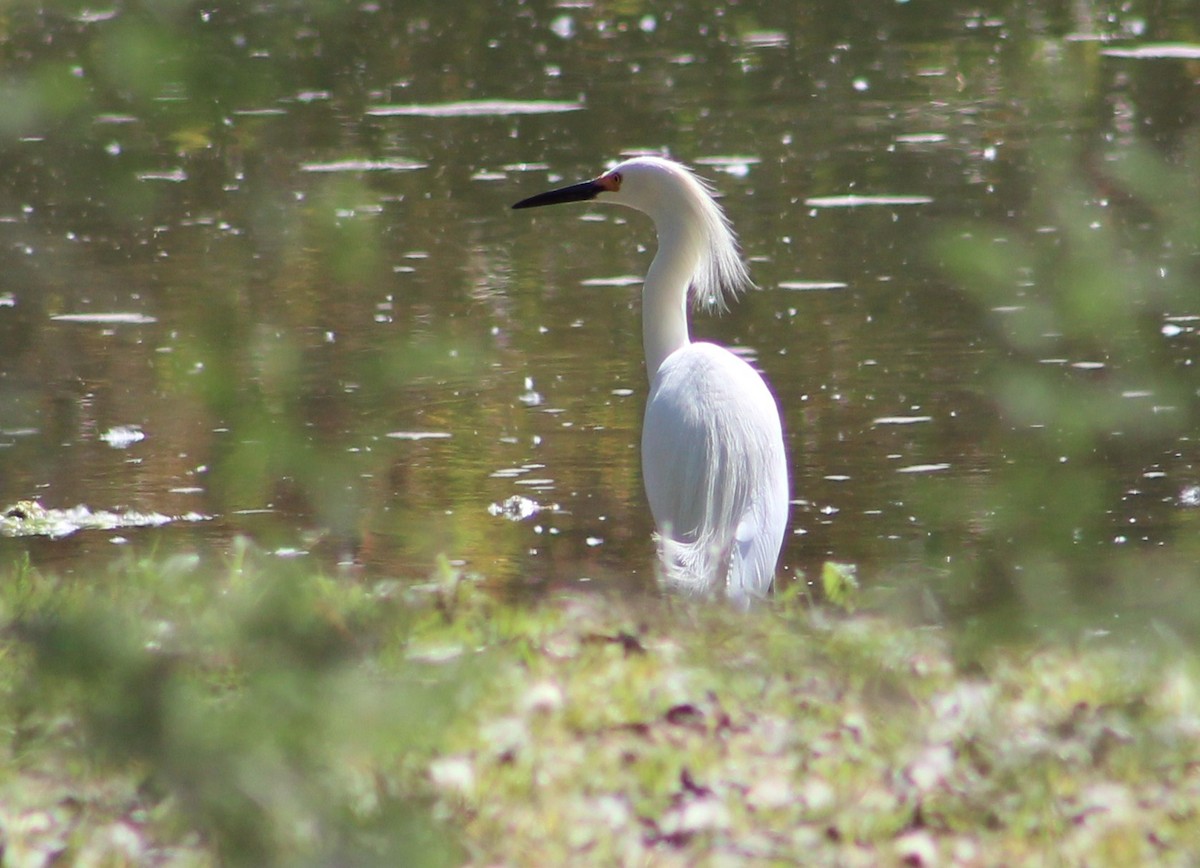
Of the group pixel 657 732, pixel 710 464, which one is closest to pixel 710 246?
pixel 710 464

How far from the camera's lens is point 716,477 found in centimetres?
536

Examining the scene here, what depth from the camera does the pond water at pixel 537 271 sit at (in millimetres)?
1924

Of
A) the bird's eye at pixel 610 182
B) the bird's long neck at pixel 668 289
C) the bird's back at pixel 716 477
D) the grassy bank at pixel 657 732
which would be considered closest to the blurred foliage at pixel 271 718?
the grassy bank at pixel 657 732

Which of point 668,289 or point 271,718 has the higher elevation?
point 271,718

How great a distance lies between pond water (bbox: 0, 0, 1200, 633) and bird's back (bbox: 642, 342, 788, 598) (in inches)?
23.5

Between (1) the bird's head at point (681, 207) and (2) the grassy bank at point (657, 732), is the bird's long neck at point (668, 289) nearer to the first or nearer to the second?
(1) the bird's head at point (681, 207)

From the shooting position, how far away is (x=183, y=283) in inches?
373

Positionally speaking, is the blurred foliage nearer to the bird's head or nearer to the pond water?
the pond water

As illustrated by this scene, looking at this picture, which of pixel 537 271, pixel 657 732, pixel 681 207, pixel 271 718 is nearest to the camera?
pixel 271 718

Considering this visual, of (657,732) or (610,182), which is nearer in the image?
(657,732)

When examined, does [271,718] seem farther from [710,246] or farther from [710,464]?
[710,246]

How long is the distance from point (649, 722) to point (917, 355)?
174 inches

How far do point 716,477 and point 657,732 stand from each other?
1459mm

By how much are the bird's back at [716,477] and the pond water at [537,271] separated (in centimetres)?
60
